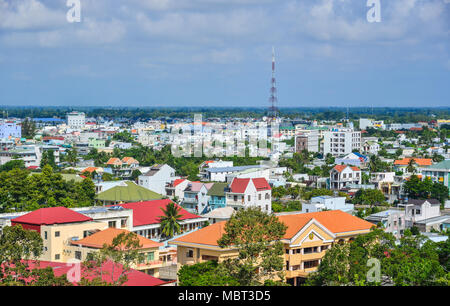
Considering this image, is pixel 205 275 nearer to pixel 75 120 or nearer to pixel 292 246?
pixel 292 246

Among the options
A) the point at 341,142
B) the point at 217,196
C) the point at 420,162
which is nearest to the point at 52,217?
the point at 217,196

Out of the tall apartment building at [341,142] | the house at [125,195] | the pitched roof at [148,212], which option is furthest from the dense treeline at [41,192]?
the tall apartment building at [341,142]

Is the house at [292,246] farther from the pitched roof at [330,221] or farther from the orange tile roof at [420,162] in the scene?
the orange tile roof at [420,162]

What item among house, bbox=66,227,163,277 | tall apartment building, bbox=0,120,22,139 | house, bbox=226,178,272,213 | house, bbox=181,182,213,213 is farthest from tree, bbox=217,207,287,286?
tall apartment building, bbox=0,120,22,139

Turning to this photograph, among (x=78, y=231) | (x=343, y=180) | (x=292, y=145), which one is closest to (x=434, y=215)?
(x=343, y=180)

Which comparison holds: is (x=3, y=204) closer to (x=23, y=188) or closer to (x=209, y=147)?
(x=23, y=188)
